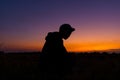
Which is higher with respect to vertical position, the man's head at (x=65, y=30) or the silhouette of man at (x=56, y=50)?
the man's head at (x=65, y=30)

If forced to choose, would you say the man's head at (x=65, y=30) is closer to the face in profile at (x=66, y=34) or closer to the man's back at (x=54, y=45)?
the face in profile at (x=66, y=34)

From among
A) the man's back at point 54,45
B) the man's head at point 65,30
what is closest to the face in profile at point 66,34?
the man's head at point 65,30

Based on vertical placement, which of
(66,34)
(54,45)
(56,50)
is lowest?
(56,50)

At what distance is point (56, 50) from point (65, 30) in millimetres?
588

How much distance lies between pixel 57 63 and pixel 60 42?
550mm

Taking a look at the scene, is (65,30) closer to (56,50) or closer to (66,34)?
(66,34)

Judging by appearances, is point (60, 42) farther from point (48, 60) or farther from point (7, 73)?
point (7, 73)

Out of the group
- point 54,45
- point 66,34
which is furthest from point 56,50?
point 66,34

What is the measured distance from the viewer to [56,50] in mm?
9141

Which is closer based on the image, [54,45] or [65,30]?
[65,30]

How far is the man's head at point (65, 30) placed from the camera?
Result: 8914mm

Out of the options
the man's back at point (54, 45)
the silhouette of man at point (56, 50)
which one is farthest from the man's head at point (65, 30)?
the man's back at point (54, 45)

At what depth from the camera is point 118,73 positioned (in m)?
14.3

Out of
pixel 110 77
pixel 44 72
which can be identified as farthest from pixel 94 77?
pixel 44 72
